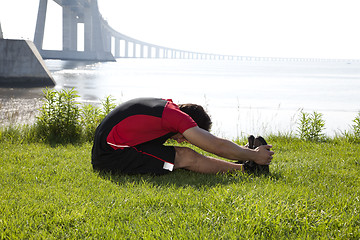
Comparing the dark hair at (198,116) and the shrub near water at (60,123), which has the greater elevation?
the dark hair at (198,116)

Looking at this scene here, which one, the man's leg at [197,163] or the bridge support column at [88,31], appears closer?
the man's leg at [197,163]

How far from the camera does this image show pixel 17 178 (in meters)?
3.74

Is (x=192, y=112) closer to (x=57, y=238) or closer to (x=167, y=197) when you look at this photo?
(x=167, y=197)

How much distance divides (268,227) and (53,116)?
4.44 meters

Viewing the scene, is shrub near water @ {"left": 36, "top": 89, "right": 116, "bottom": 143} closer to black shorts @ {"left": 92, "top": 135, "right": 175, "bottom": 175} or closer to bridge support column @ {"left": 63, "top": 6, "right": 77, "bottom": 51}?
black shorts @ {"left": 92, "top": 135, "right": 175, "bottom": 175}

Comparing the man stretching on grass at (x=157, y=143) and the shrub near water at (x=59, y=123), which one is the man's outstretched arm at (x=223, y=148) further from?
the shrub near water at (x=59, y=123)

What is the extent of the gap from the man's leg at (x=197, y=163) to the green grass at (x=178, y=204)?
108 millimetres

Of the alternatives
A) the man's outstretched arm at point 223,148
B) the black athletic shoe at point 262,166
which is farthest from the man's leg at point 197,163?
the man's outstretched arm at point 223,148

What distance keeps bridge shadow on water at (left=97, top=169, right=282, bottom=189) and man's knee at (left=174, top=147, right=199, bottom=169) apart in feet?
0.40

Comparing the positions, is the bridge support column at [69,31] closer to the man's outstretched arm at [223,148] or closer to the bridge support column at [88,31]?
the bridge support column at [88,31]

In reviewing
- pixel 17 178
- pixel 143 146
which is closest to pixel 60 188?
pixel 17 178

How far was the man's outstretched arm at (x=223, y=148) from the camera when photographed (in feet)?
11.3

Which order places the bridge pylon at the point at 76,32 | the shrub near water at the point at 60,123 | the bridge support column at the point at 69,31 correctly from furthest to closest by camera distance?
1. the bridge support column at the point at 69,31
2. the bridge pylon at the point at 76,32
3. the shrub near water at the point at 60,123

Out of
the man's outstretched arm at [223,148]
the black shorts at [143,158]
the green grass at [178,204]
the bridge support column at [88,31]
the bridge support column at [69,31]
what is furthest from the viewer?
the bridge support column at [88,31]
